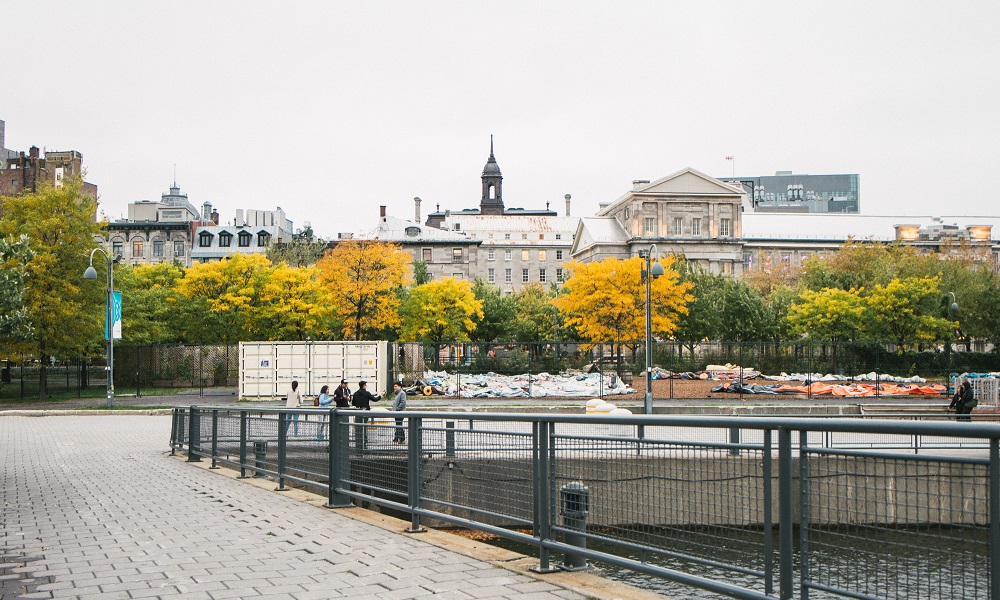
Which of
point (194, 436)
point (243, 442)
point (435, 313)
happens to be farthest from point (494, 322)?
point (243, 442)

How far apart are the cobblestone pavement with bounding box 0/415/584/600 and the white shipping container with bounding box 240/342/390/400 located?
25.6 metres

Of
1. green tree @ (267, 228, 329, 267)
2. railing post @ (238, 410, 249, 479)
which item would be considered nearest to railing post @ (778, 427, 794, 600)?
railing post @ (238, 410, 249, 479)

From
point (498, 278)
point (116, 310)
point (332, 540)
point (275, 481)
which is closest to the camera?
point (332, 540)

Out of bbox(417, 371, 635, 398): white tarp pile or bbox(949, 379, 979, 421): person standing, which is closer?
bbox(949, 379, 979, 421): person standing

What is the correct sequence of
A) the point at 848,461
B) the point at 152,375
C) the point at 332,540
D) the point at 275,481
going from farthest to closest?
the point at 152,375
the point at 275,481
the point at 332,540
the point at 848,461

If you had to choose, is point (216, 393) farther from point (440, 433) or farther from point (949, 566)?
point (949, 566)

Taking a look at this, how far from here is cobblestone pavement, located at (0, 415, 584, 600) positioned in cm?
675

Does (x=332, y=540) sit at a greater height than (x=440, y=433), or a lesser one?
lesser

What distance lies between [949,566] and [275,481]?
12.0 metres

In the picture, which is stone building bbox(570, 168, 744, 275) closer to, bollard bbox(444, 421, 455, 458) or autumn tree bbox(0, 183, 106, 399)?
autumn tree bbox(0, 183, 106, 399)

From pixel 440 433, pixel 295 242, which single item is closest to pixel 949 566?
pixel 440 433

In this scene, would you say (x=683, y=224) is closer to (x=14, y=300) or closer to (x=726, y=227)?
(x=726, y=227)

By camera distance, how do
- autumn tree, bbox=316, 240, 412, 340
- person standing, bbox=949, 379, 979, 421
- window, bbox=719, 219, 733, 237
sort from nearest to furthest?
person standing, bbox=949, 379, 979, 421 → autumn tree, bbox=316, 240, 412, 340 → window, bbox=719, 219, 733, 237

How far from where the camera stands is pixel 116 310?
39406 mm
